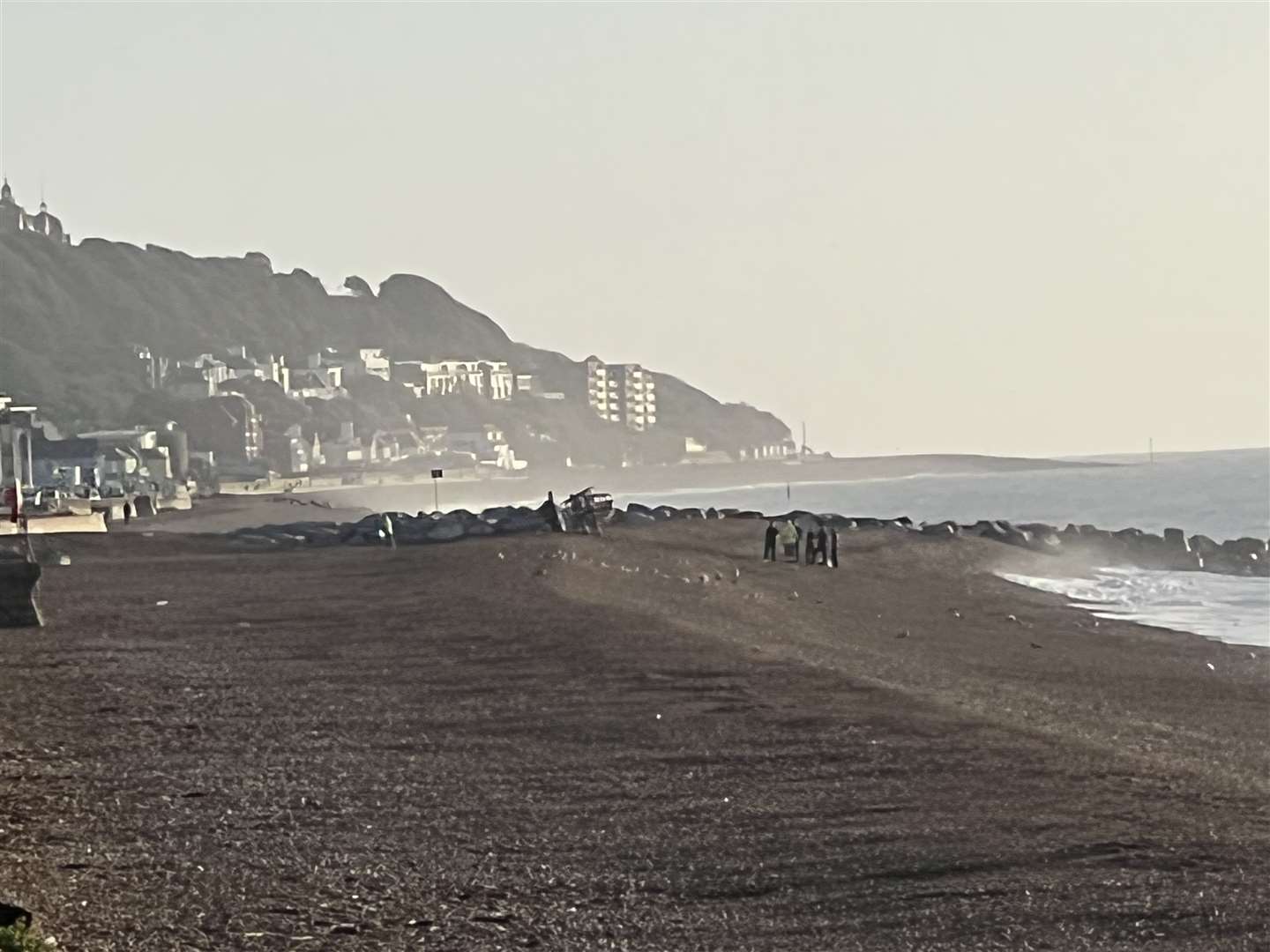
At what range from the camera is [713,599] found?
2800 cm

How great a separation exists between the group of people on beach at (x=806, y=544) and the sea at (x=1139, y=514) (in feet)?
14.1

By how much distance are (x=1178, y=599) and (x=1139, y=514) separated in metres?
52.6

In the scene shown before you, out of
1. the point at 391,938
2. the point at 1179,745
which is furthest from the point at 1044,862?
the point at 1179,745

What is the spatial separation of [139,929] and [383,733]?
18.5 feet

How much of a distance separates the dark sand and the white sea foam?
7851mm

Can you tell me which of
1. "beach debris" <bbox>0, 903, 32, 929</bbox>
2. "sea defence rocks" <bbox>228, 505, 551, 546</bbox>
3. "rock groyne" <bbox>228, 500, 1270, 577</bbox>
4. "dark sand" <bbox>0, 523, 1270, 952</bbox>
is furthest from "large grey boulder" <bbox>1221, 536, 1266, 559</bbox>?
"beach debris" <bbox>0, 903, 32, 929</bbox>

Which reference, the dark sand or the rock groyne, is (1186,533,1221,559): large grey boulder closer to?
the rock groyne

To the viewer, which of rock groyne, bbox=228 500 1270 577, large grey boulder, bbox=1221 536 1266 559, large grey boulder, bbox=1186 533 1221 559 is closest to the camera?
rock groyne, bbox=228 500 1270 577

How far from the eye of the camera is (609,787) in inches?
471

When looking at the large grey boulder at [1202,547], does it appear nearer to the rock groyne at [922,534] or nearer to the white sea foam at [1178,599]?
the rock groyne at [922,534]

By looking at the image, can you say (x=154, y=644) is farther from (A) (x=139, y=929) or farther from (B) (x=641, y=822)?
(A) (x=139, y=929)

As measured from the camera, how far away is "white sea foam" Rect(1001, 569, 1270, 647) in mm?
31156

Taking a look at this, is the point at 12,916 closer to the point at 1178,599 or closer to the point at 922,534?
the point at 1178,599

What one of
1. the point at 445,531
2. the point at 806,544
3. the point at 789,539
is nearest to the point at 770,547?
the point at 806,544
